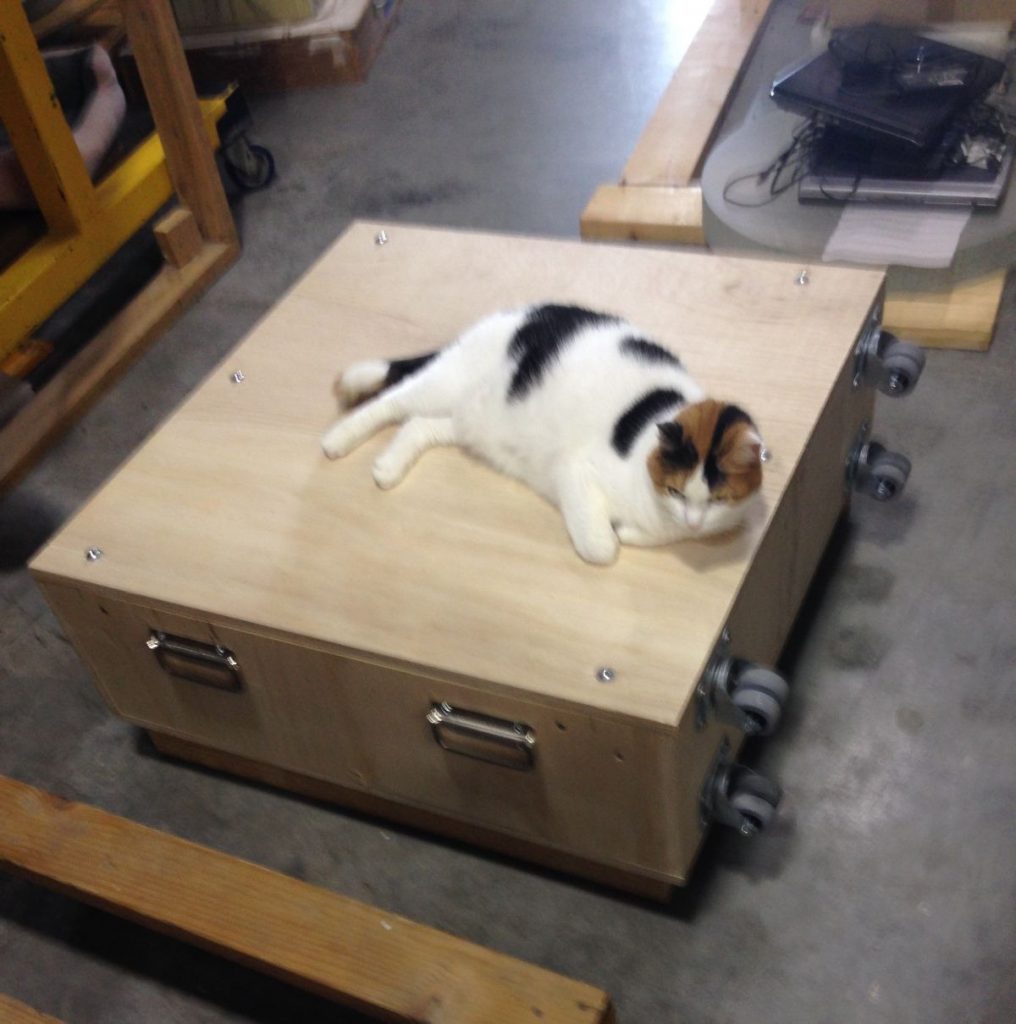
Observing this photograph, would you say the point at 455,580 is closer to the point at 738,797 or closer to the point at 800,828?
the point at 738,797

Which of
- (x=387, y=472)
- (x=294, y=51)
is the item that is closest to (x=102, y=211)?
(x=294, y=51)

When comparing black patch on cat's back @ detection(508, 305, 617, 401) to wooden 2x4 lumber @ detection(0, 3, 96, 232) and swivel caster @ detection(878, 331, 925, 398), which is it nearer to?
swivel caster @ detection(878, 331, 925, 398)

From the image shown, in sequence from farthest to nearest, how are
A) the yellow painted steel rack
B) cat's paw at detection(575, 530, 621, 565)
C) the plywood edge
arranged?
1. the yellow painted steel rack
2. the plywood edge
3. cat's paw at detection(575, 530, 621, 565)

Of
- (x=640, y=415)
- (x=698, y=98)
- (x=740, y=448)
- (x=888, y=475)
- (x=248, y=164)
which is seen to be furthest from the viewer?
(x=248, y=164)

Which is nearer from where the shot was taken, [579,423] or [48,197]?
[579,423]

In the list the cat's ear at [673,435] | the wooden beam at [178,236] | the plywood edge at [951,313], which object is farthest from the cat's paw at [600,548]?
the wooden beam at [178,236]

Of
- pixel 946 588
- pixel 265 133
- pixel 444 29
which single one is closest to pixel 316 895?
pixel 946 588

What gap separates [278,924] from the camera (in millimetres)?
959

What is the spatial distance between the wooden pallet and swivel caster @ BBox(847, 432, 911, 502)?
0.40 metres

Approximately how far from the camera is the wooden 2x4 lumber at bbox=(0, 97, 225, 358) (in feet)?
5.72

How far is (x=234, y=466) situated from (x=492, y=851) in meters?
0.45

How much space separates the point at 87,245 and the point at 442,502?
1.06 m

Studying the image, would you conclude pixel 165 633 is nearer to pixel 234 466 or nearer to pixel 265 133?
pixel 234 466

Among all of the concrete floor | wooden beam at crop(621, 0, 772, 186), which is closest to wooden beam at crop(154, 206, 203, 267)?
the concrete floor
